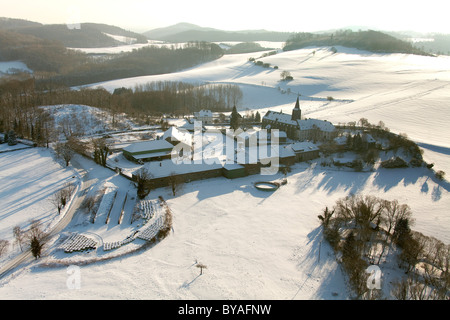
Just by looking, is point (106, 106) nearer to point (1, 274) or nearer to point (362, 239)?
point (1, 274)

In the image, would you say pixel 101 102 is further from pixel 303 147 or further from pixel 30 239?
pixel 30 239

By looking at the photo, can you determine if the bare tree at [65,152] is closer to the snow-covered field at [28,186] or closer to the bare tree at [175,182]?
the snow-covered field at [28,186]

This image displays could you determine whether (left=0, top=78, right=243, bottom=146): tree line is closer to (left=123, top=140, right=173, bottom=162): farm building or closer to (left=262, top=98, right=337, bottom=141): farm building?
(left=123, top=140, right=173, bottom=162): farm building

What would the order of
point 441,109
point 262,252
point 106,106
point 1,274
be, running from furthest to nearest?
point 106,106, point 441,109, point 262,252, point 1,274

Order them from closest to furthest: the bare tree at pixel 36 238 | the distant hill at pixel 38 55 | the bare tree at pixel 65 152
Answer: the bare tree at pixel 36 238, the bare tree at pixel 65 152, the distant hill at pixel 38 55

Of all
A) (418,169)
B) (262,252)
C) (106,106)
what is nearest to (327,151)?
(418,169)

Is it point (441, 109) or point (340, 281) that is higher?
point (441, 109)

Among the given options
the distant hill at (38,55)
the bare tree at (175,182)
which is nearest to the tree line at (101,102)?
the bare tree at (175,182)
